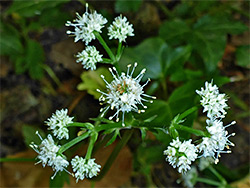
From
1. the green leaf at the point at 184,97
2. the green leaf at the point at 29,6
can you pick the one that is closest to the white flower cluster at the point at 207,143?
the green leaf at the point at 184,97

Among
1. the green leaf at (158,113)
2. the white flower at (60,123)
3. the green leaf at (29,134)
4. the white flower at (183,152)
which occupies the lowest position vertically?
the white flower at (183,152)

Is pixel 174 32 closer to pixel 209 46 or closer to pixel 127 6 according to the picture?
pixel 209 46

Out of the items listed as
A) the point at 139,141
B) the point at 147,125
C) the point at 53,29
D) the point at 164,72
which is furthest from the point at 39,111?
the point at 147,125

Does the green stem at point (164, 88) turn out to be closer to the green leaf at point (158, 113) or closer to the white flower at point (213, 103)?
the green leaf at point (158, 113)

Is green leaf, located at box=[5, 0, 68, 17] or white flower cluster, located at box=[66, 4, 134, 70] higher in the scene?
green leaf, located at box=[5, 0, 68, 17]

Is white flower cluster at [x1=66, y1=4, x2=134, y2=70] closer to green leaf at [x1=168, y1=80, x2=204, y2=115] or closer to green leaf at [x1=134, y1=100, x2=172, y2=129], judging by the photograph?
green leaf at [x1=134, y1=100, x2=172, y2=129]

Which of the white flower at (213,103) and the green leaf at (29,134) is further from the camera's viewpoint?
the green leaf at (29,134)

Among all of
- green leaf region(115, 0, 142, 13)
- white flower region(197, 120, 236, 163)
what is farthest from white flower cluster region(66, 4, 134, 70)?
green leaf region(115, 0, 142, 13)

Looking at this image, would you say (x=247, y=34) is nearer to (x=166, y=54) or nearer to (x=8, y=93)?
(x=166, y=54)

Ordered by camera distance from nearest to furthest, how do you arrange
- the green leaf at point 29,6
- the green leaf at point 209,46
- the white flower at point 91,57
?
the white flower at point 91,57 → the green leaf at point 29,6 → the green leaf at point 209,46
